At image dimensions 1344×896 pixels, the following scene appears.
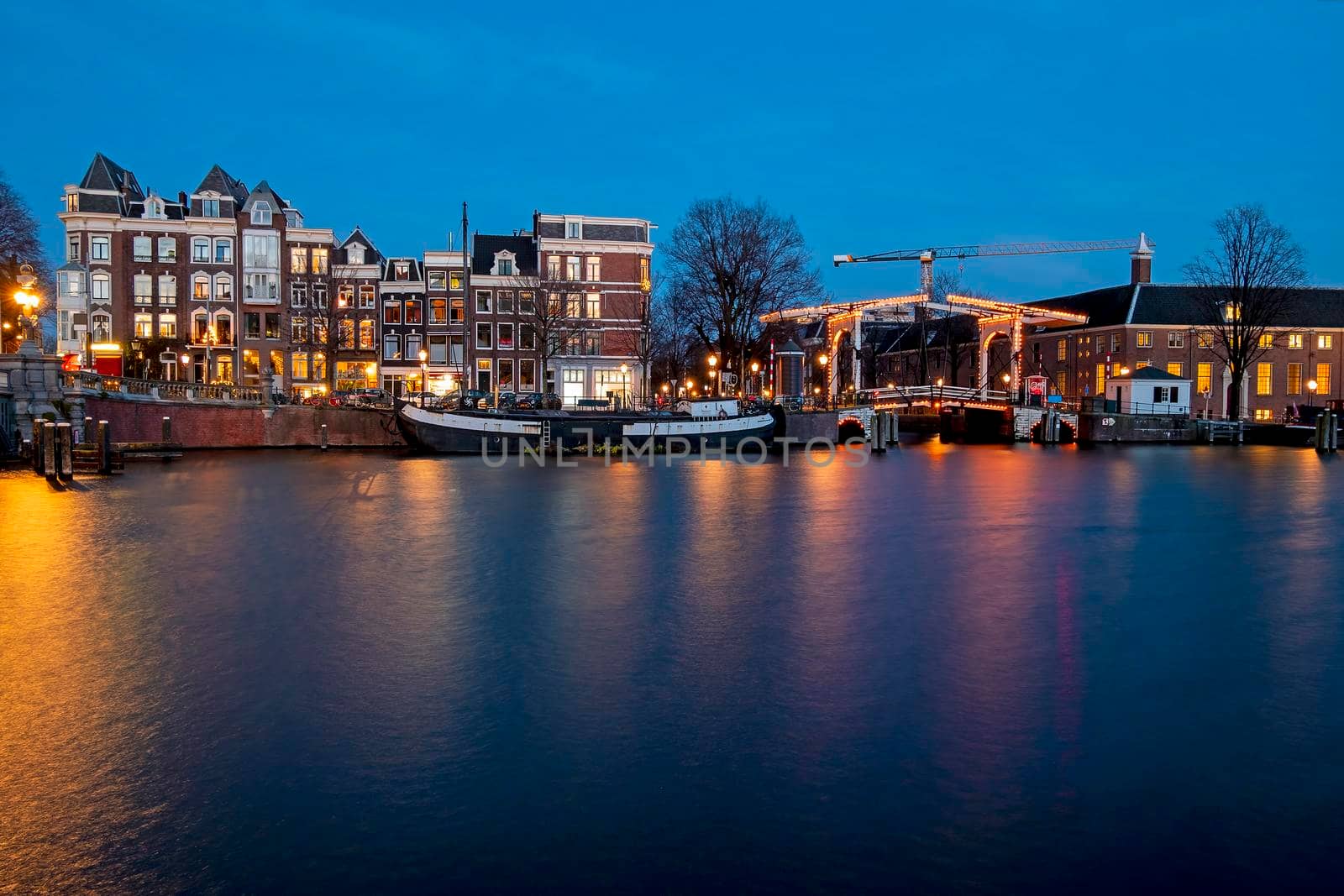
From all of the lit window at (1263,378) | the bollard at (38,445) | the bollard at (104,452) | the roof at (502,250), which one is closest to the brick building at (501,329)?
the roof at (502,250)

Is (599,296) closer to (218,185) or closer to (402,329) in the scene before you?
(402,329)

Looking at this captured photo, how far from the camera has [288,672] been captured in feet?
30.0

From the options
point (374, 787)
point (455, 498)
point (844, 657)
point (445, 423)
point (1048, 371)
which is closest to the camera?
point (374, 787)

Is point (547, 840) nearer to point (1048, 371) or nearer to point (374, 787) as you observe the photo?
point (374, 787)

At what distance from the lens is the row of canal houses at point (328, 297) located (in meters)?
62.0

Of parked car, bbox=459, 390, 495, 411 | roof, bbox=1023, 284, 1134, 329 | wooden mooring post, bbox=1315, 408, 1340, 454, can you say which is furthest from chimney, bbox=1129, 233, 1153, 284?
parked car, bbox=459, 390, 495, 411

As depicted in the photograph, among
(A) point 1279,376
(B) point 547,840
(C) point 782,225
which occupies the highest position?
(C) point 782,225

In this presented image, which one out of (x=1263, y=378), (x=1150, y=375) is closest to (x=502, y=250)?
(x=1150, y=375)

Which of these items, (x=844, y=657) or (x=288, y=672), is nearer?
(x=288, y=672)

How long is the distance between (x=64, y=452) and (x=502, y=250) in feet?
128

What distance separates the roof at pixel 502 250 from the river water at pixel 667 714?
1908 inches

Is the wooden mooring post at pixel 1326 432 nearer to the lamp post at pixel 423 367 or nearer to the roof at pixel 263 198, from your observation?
the lamp post at pixel 423 367

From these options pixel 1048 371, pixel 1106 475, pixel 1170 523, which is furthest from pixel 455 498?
pixel 1048 371

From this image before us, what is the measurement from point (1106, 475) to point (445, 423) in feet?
87.0
